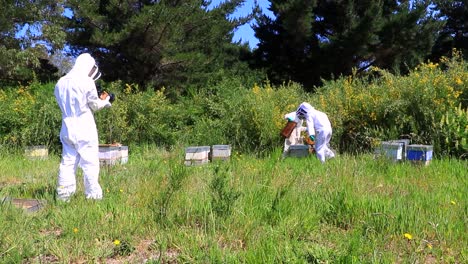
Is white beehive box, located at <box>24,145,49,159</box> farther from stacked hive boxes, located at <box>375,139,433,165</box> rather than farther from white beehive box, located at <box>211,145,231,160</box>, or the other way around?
stacked hive boxes, located at <box>375,139,433,165</box>

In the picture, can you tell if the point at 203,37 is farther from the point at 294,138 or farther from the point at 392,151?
the point at 392,151

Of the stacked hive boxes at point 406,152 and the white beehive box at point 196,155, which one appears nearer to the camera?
the stacked hive boxes at point 406,152

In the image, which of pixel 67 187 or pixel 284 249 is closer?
pixel 284 249

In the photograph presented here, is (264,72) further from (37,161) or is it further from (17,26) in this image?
(37,161)

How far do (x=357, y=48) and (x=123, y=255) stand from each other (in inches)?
592

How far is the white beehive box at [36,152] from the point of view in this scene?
390 inches

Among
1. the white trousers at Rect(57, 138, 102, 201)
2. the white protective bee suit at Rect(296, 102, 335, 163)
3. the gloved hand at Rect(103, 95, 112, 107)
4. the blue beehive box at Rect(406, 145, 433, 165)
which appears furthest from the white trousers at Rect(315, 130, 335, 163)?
the white trousers at Rect(57, 138, 102, 201)

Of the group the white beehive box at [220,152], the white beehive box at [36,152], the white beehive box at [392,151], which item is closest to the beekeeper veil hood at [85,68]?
the white beehive box at [220,152]

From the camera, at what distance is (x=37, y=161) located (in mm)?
9258

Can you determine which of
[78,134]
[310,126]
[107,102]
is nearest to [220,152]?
[310,126]

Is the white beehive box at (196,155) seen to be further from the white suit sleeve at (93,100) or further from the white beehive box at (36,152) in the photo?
the white beehive box at (36,152)

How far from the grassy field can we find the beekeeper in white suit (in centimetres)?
25

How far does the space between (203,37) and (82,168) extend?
1218 cm

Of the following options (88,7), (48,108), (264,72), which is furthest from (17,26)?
(264,72)
